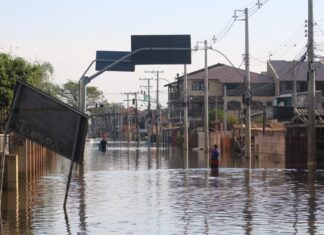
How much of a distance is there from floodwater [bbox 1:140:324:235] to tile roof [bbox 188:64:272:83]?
84032 millimetres

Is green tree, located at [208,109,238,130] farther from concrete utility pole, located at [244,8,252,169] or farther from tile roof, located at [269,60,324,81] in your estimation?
concrete utility pole, located at [244,8,252,169]

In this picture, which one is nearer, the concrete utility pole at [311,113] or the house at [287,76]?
the concrete utility pole at [311,113]

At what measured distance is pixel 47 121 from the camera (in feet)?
63.0

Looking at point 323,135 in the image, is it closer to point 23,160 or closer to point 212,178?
point 212,178

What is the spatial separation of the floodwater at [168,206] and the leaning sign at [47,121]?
182cm

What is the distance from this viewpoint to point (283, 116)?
2938 inches

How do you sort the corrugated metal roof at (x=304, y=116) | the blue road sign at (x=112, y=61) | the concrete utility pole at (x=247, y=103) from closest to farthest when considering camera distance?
the corrugated metal roof at (x=304, y=116), the blue road sign at (x=112, y=61), the concrete utility pole at (x=247, y=103)

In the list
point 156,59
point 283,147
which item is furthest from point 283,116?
point 156,59

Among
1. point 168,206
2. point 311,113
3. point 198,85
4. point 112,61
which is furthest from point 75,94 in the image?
point 168,206

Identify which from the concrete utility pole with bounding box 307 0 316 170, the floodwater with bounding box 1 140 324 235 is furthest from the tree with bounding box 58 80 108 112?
the floodwater with bounding box 1 140 324 235

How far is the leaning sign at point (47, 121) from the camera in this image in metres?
19.0

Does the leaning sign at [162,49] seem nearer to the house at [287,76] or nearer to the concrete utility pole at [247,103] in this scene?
the concrete utility pole at [247,103]

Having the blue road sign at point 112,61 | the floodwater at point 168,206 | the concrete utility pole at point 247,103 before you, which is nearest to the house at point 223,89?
the concrete utility pole at point 247,103

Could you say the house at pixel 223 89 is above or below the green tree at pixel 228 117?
above
